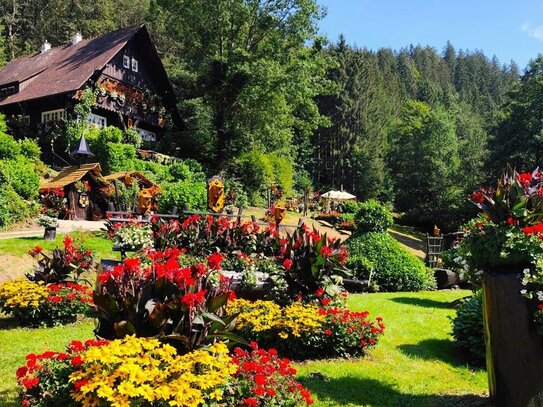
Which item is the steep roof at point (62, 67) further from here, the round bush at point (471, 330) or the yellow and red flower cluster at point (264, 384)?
the yellow and red flower cluster at point (264, 384)

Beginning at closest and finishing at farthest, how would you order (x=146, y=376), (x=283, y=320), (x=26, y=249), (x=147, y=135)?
(x=146, y=376) < (x=283, y=320) < (x=26, y=249) < (x=147, y=135)

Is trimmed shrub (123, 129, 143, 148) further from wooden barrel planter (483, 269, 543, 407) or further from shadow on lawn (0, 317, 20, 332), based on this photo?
wooden barrel planter (483, 269, 543, 407)

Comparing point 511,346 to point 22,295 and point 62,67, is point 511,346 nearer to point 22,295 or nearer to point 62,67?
point 22,295

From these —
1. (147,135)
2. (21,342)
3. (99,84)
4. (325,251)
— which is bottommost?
(21,342)

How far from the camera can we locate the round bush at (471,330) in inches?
252

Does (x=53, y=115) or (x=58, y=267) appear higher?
(x=53, y=115)

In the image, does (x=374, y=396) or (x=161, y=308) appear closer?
(x=161, y=308)

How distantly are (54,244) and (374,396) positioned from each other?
34.1 ft

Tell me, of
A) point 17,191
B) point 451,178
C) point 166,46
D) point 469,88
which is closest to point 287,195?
point 451,178

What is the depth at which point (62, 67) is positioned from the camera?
102 ft

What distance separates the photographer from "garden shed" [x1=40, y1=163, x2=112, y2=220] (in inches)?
742

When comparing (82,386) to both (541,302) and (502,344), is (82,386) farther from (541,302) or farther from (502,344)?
(541,302)

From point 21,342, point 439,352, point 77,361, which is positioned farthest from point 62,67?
point 77,361

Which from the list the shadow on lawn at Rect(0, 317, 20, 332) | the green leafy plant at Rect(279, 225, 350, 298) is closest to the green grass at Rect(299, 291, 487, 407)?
the green leafy plant at Rect(279, 225, 350, 298)
